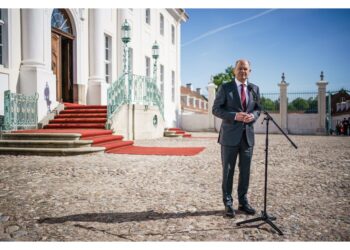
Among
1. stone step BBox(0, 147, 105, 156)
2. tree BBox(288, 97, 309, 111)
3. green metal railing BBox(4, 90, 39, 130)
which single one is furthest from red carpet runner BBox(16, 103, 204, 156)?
tree BBox(288, 97, 309, 111)

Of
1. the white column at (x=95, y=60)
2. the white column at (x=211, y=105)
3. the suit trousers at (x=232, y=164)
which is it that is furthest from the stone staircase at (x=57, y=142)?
the white column at (x=211, y=105)

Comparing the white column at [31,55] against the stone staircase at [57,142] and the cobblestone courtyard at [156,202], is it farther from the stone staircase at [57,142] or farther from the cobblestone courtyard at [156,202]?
the cobblestone courtyard at [156,202]

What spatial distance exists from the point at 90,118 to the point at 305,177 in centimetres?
717

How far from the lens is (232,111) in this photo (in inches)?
121

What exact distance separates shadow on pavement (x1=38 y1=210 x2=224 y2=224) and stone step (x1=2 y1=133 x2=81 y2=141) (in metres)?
4.74

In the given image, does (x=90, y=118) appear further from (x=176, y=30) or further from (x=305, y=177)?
(x=176, y=30)

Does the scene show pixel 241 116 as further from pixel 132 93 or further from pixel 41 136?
pixel 132 93

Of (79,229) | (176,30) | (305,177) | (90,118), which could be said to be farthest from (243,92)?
(176,30)

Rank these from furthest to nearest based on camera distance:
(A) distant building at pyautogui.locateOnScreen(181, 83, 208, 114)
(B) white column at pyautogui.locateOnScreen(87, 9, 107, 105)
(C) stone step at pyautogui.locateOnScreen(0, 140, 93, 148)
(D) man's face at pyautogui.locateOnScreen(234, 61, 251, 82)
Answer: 1. (A) distant building at pyautogui.locateOnScreen(181, 83, 208, 114)
2. (B) white column at pyautogui.locateOnScreen(87, 9, 107, 105)
3. (C) stone step at pyautogui.locateOnScreen(0, 140, 93, 148)
4. (D) man's face at pyautogui.locateOnScreen(234, 61, 251, 82)

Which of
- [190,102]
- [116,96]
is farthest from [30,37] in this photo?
[190,102]

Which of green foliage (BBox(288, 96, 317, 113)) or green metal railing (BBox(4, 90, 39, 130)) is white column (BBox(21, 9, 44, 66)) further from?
green foliage (BBox(288, 96, 317, 113))

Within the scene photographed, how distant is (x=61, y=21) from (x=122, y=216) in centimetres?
1060

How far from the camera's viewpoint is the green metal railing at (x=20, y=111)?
8203mm

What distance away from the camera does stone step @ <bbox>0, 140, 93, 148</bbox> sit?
722 centimetres
